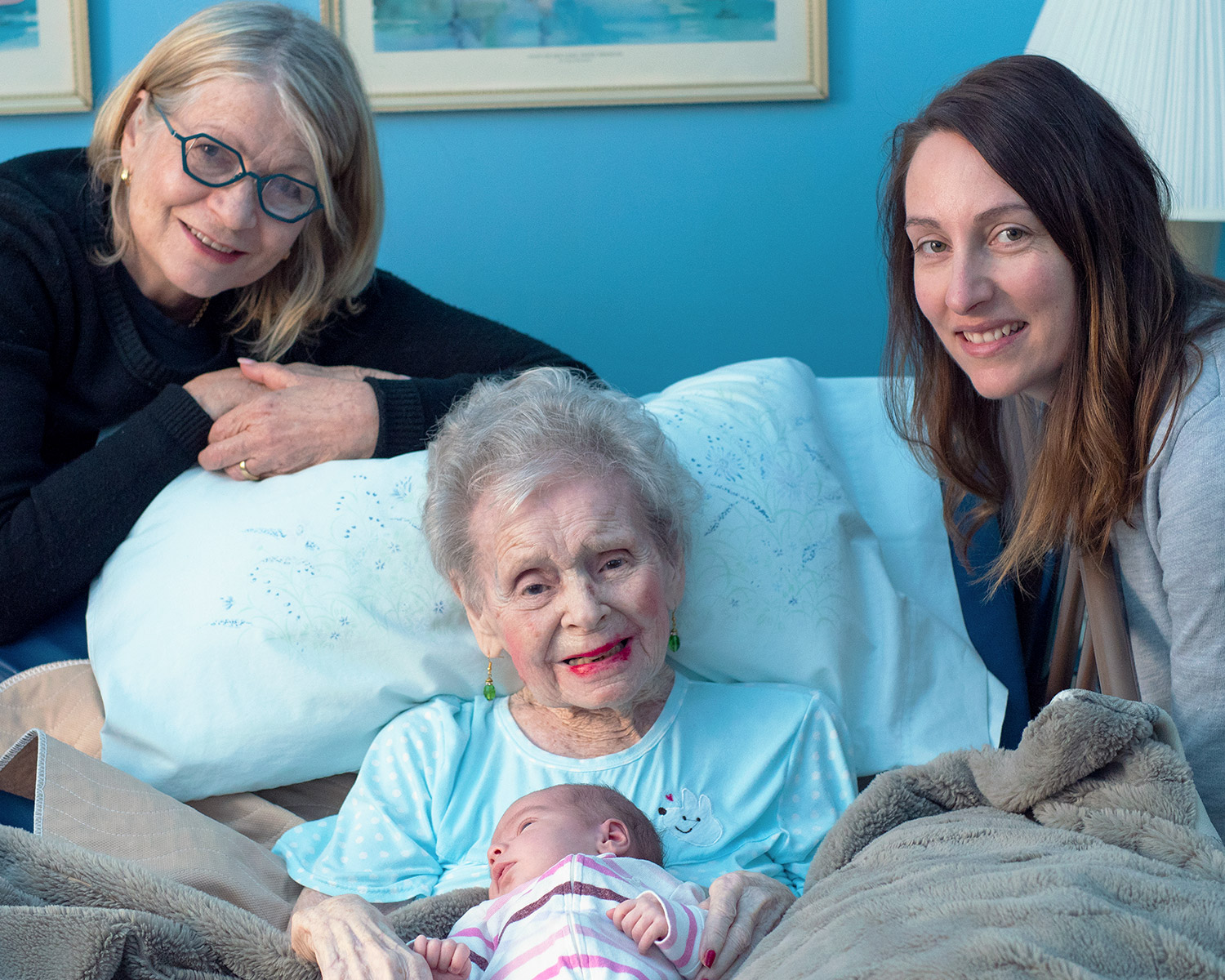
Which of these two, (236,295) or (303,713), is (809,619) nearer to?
(303,713)

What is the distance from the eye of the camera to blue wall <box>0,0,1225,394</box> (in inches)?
92.9

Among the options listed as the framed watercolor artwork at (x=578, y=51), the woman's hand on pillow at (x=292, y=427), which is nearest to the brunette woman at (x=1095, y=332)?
the woman's hand on pillow at (x=292, y=427)

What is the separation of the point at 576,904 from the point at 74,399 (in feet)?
3.83

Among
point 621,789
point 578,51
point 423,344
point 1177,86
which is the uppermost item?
point 578,51

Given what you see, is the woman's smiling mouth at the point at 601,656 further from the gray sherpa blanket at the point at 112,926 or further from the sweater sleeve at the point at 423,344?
the sweater sleeve at the point at 423,344

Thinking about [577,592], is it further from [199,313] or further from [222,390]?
[199,313]

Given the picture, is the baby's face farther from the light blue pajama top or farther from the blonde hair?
the blonde hair

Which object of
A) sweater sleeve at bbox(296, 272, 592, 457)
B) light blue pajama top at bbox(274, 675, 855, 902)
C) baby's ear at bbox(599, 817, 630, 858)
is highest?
sweater sleeve at bbox(296, 272, 592, 457)

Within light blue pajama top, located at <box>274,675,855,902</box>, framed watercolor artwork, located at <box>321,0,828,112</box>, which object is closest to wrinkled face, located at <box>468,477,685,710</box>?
light blue pajama top, located at <box>274,675,855,902</box>

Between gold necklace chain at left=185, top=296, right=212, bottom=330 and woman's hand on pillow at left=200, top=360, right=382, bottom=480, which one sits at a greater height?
gold necklace chain at left=185, top=296, right=212, bottom=330

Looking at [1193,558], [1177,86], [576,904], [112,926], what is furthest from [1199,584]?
[112,926]

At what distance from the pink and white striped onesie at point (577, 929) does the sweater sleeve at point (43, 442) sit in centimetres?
82

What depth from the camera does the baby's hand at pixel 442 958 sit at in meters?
1.08

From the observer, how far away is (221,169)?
5.52ft
